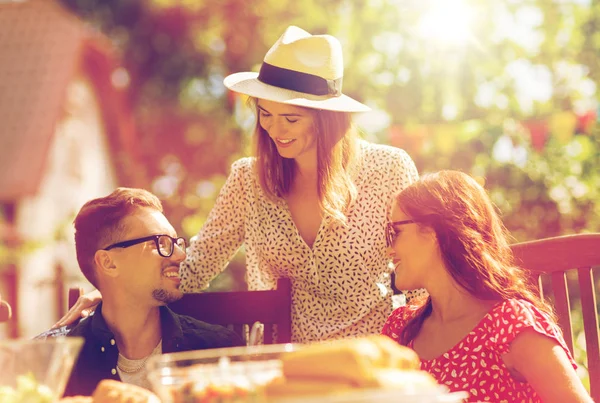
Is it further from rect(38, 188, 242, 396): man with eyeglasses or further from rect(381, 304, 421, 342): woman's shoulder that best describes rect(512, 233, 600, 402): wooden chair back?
rect(38, 188, 242, 396): man with eyeglasses

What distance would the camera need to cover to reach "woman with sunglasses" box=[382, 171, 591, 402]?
2.62 m

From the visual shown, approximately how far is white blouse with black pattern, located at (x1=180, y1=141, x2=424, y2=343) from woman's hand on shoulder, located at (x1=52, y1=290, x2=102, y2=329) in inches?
14.9

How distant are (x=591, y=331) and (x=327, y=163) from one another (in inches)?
46.1

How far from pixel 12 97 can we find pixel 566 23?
1405 centimetres

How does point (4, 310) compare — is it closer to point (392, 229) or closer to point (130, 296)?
point (130, 296)

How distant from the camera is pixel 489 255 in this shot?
273 centimetres

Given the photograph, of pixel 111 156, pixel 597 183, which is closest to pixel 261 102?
pixel 597 183

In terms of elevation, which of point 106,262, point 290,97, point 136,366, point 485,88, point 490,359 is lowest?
point 136,366

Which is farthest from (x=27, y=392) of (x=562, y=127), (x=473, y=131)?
(x=562, y=127)

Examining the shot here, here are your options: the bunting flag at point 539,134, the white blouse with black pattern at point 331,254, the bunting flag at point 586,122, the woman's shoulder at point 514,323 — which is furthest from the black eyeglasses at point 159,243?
the bunting flag at point 586,122

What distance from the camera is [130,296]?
3.19 m

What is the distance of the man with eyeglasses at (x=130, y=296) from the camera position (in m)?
3.11

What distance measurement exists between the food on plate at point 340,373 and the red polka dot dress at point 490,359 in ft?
3.41

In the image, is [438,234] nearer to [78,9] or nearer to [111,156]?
[111,156]
